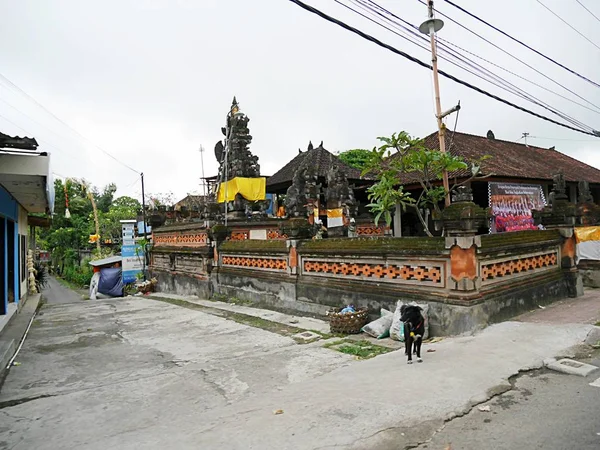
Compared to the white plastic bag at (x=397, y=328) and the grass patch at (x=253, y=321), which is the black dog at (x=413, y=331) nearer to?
the white plastic bag at (x=397, y=328)

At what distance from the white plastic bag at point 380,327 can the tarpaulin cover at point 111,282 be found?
61.5 ft

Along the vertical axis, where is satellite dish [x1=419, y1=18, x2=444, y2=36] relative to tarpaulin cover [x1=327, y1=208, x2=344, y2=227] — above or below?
above

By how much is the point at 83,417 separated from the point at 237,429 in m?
1.76

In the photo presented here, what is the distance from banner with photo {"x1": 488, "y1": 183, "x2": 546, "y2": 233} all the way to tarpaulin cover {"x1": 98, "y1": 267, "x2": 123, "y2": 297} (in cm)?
1842

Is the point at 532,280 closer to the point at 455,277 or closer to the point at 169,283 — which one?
the point at 455,277

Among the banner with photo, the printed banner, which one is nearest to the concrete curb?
the printed banner

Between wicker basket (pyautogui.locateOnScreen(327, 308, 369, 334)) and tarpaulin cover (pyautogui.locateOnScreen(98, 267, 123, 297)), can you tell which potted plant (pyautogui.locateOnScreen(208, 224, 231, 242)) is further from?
tarpaulin cover (pyautogui.locateOnScreen(98, 267, 123, 297))

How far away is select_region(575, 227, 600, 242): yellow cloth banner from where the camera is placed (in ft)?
35.7

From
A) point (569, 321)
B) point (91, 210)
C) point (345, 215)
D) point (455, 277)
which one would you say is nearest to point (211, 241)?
point (345, 215)

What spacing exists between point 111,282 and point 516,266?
20803 millimetres

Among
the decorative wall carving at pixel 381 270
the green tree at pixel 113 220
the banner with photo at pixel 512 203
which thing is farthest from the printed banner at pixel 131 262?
the banner with photo at pixel 512 203

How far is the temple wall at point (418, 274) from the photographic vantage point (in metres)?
6.48

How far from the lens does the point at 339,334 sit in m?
Result: 7.35

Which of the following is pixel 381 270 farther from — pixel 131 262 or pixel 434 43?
pixel 131 262
